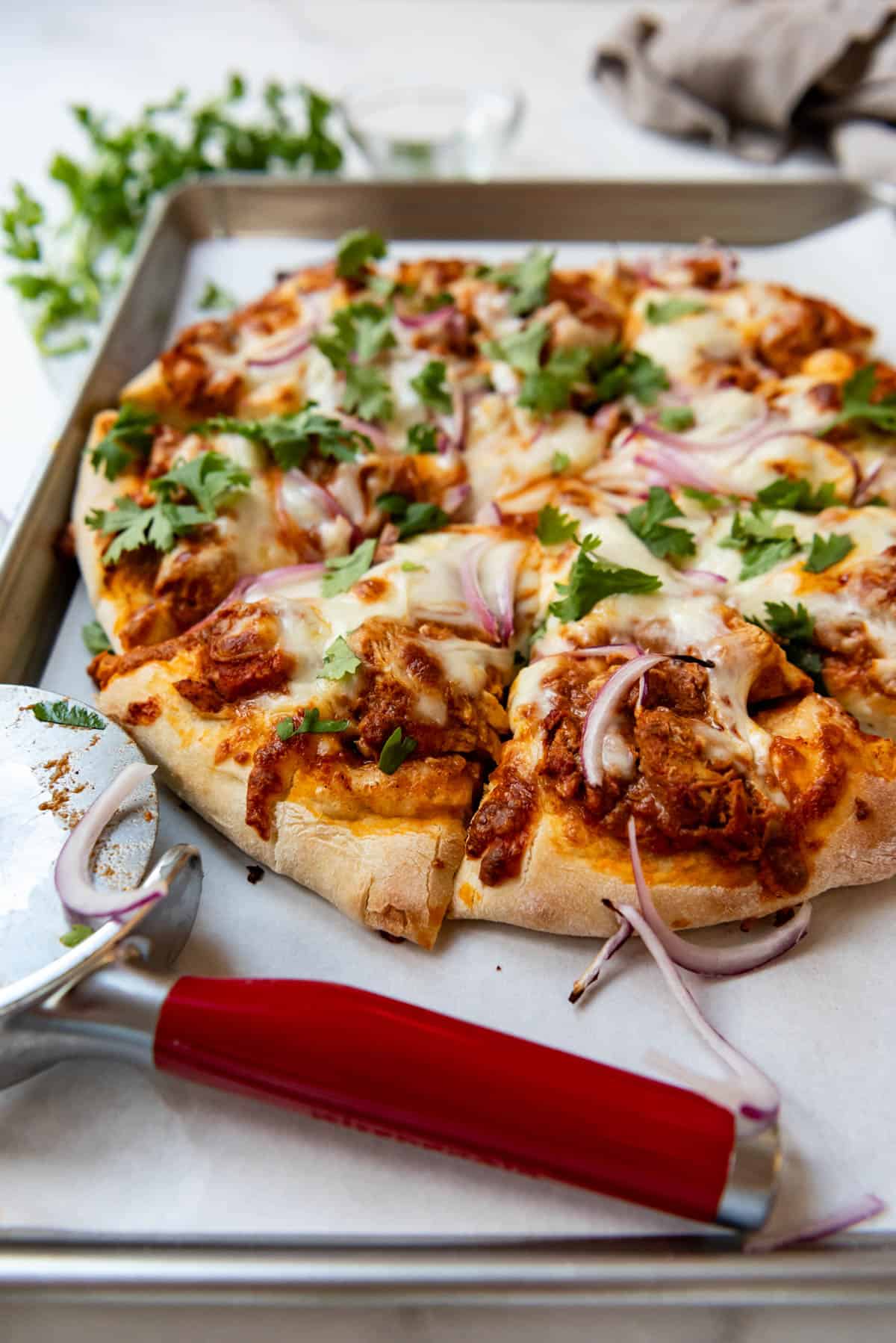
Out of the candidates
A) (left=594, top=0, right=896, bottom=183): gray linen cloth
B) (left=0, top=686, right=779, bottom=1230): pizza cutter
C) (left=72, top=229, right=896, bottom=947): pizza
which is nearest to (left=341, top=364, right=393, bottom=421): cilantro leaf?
(left=72, top=229, right=896, bottom=947): pizza

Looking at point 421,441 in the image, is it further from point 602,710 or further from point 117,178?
point 117,178

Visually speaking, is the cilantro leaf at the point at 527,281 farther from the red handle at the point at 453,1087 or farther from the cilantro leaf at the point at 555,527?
the red handle at the point at 453,1087

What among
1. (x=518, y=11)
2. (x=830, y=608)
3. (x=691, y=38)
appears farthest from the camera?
(x=518, y=11)

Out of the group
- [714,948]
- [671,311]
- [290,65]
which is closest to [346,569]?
[714,948]

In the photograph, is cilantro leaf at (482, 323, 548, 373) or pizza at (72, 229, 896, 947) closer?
pizza at (72, 229, 896, 947)

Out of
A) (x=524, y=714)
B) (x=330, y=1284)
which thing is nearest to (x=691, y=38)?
(x=524, y=714)

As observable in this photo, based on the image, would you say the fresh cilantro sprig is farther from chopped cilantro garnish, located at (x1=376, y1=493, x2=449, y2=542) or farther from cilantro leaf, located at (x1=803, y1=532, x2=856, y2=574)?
cilantro leaf, located at (x1=803, y1=532, x2=856, y2=574)

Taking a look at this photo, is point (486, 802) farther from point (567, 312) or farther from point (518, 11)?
point (518, 11)
